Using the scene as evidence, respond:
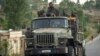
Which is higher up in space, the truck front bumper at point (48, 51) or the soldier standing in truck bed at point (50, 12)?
the soldier standing in truck bed at point (50, 12)

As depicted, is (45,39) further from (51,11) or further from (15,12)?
(15,12)

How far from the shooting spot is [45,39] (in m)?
22.5

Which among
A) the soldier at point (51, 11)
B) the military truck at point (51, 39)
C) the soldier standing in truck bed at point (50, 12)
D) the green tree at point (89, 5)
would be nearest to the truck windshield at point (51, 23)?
the military truck at point (51, 39)

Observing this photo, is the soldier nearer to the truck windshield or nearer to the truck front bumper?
the truck windshield

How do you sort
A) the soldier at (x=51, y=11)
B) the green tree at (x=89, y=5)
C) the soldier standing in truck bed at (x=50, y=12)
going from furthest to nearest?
the green tree at (x=89, y=5)
the soldier at (x=51, y=11)
the soldier standing in truck bed at (x=50, y=12)

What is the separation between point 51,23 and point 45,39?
5.17 feet

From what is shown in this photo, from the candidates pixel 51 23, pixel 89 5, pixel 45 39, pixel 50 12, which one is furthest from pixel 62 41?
pixel 89 5

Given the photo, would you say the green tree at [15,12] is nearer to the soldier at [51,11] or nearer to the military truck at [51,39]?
the soldier at [51,11]

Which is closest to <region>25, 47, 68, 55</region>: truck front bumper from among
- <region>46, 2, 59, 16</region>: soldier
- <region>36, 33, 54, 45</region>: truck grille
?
<region>36, 33, 54, 45</region>: truck grille

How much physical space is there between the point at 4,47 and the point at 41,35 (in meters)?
7.37

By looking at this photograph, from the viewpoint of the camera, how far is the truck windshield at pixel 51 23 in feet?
78.1

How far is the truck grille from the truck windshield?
1.32 m

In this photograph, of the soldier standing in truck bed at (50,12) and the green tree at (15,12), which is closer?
the soldier standing in truck bed at (50,12)

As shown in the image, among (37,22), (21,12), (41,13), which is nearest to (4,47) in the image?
(41,13)
